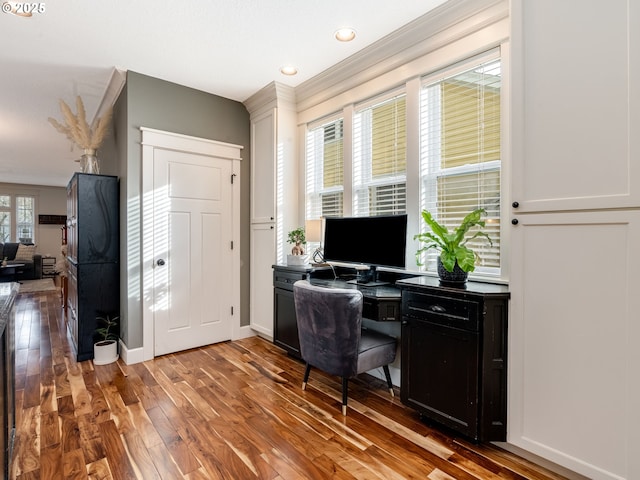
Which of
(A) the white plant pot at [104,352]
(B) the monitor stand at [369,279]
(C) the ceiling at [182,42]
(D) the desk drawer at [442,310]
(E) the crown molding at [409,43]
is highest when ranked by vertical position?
(C) the ceiling at [182,42]

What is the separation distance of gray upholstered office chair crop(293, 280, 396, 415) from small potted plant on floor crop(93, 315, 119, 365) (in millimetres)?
2027

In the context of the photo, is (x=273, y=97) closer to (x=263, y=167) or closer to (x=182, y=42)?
(x=263, y=167)

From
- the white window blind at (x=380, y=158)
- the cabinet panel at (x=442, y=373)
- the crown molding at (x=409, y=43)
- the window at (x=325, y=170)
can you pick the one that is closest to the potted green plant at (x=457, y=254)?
the cabinet panel at (x=442, y=373)

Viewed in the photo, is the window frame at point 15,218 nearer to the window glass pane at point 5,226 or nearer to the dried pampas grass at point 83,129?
the window glass pane at point 5,226

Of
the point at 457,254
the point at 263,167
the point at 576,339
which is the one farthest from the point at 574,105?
the point at 263,167

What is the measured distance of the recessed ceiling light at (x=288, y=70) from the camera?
320 centimetres

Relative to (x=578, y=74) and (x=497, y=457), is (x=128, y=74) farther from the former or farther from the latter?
(x=497, y=457)

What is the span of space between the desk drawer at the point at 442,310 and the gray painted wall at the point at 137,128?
258 cm

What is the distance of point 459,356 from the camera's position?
6.39 feet

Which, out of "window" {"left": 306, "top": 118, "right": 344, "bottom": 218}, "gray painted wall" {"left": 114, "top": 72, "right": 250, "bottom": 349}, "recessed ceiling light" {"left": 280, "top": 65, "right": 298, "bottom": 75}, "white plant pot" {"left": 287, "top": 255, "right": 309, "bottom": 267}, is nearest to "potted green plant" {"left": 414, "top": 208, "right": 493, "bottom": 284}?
"window" {"left": 306, "top": 118, "right": 344, "bottom": 218}

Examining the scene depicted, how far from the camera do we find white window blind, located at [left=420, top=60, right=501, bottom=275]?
2256 millimetres

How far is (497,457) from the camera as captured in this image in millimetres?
1874

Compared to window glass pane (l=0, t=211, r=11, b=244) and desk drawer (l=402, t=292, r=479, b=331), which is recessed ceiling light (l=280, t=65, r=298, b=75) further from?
window glass pane (l=0, t=211, r=11, b=244)

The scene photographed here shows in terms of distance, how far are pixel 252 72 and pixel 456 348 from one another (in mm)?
2993
